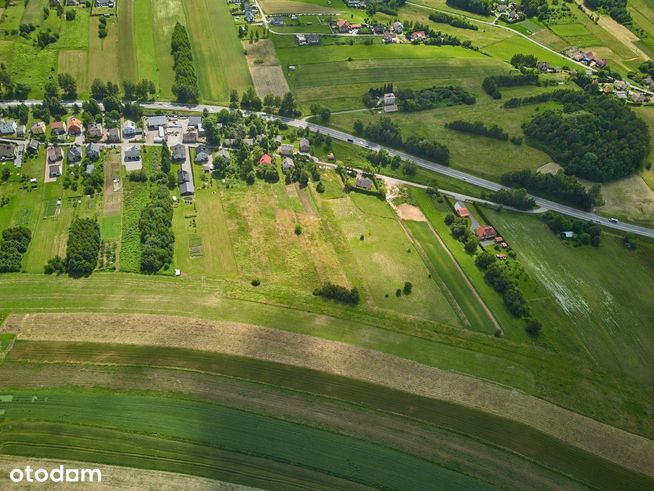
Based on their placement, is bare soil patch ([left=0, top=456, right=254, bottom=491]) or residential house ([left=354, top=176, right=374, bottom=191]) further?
residential house ([left=354, top=176, right=374, bottom=191])

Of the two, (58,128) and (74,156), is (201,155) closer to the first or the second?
(74,156)

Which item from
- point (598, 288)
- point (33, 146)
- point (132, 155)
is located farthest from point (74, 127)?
point (598, 288)

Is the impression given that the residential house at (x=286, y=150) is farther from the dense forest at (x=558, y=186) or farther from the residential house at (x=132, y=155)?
the dense forest at (x=558, y=186)

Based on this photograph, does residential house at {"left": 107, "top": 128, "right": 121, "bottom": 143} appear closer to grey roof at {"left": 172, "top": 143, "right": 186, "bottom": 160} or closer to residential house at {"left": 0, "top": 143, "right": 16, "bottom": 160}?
grey roof at {"left": 172, "top": 143, "right": 186, "bottom": 160}

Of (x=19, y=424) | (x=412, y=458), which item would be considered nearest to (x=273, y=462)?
(x=412, y=458)

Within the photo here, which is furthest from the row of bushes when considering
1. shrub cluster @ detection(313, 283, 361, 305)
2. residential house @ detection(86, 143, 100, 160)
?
shrub cluster @ detection(313, 283, 361, 305)

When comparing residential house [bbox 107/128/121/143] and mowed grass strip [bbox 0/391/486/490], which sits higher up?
residential house [bbox 107/128/121/143]

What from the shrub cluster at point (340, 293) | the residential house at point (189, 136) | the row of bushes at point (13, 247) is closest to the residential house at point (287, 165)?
the residential house at point (189, 136)
